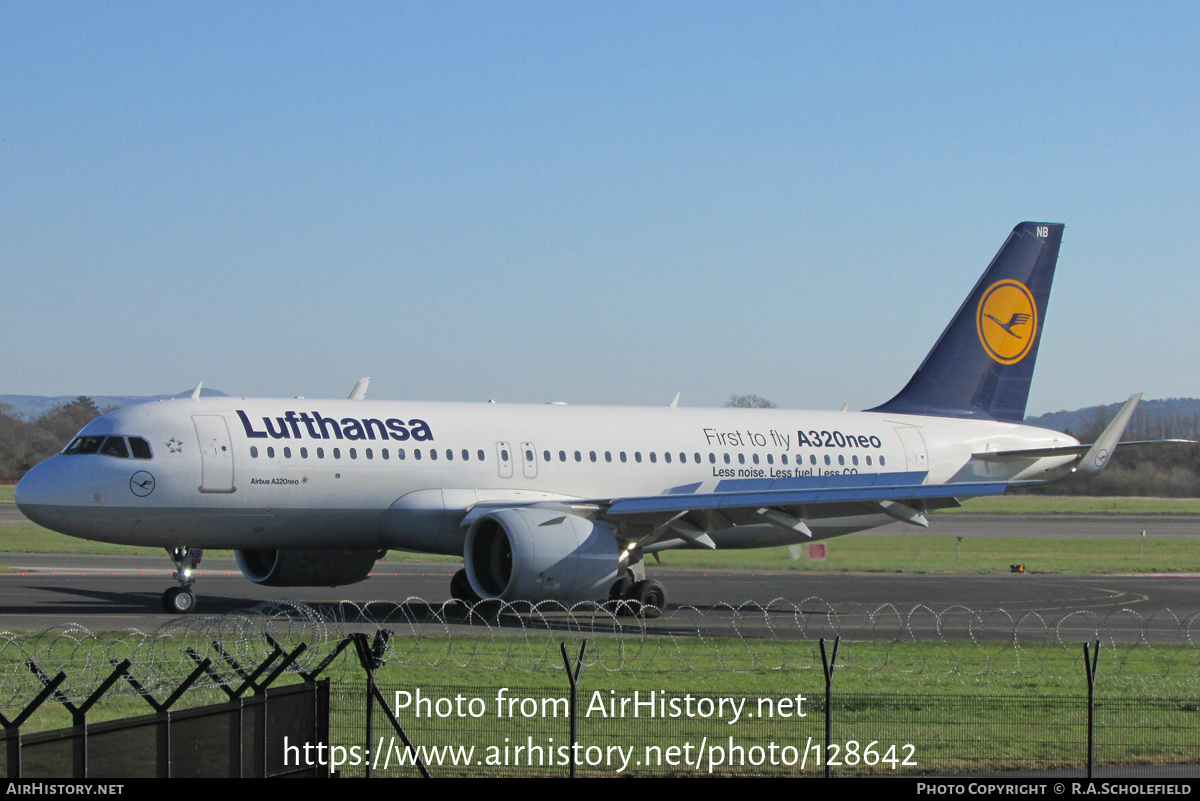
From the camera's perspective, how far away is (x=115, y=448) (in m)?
27.4

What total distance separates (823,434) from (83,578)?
19970mm

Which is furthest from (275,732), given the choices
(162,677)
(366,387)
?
(366,387)

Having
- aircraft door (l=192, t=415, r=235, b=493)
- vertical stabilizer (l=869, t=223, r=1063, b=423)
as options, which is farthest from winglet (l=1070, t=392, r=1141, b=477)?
aircraft door (l=192, t=415, r=235, b=493)

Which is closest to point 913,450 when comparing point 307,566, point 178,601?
point 307,566

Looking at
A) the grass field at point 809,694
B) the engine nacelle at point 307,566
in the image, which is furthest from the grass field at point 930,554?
the grass field at point 809,694

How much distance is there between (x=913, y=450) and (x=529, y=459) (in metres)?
11.4

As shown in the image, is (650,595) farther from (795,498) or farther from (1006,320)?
(1006,320)

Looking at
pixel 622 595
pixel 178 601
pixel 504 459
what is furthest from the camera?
pixel 504 459

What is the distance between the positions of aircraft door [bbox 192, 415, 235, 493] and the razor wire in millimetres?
2655

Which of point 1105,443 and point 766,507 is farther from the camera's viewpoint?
point 1105,443

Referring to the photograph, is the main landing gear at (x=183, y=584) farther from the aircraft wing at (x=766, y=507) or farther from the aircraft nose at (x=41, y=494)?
the aircraft wing at (x=766, y=507)

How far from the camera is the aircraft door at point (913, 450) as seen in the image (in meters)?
36.8

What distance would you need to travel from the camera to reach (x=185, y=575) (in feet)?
92.5

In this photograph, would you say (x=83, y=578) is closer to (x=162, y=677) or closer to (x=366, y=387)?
(x=366, y=387)
